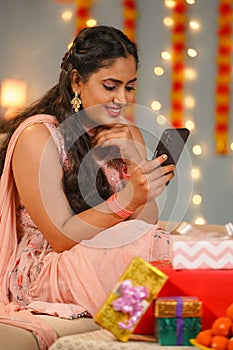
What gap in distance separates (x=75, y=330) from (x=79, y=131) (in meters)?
0.69

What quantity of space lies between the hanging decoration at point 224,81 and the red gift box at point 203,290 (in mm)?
3379

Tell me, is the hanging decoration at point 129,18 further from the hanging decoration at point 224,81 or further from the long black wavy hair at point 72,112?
the long black wavy hair at point 72,112

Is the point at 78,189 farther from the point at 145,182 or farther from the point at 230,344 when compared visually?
the point at 230,344

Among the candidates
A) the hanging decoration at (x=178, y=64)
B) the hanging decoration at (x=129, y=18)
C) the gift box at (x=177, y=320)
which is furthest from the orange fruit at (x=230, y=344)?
the hanging decoration at (x=129, y=18)

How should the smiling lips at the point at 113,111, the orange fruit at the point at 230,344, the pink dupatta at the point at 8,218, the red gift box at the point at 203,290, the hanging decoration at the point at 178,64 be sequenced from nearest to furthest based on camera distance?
the orange fruit at the point at 230,344, the red gift box at the point at 203,290, the pink dupatta at the point at 8,218, the smiling lips at the point at 113,111, the hanging decoration at the point at 178,64

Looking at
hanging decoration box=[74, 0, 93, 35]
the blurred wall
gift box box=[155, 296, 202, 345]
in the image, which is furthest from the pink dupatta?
hanging decoration box=[74, 0, 93, 35]

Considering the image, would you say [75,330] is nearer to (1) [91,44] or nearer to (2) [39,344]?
(2) [39,344]

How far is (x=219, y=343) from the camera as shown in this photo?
147 centimetres

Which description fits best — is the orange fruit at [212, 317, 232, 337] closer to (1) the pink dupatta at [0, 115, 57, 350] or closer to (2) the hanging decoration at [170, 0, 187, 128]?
→ (1) the pink dupatta at [0, 115, 57, 350]

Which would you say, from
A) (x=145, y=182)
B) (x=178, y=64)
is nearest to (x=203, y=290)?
(x=145, y=182)

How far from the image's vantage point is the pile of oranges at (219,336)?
1473mm

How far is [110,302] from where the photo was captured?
5.21ft

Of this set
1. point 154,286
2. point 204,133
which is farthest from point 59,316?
point 204,133

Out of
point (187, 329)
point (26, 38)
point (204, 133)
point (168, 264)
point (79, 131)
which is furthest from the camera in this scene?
point (26, 38)
